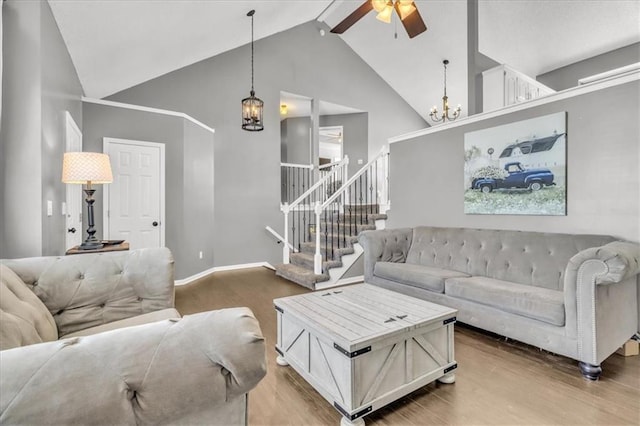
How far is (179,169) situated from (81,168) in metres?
2.22

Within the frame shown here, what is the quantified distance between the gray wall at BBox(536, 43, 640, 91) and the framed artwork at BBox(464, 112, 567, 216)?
3.75m

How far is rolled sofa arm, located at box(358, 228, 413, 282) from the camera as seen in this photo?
145 inches

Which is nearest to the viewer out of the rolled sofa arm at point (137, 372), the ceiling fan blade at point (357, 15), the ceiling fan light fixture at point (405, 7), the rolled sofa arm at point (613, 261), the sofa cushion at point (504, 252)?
the rolled sofa arm at point (137, 372)

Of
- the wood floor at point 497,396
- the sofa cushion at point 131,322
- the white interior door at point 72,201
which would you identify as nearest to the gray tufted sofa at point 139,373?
the sofa cushion at point 131,322

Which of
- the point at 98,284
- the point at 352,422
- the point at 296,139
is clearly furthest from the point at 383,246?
the point at 296,139

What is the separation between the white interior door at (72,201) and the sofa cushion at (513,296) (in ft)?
12.5

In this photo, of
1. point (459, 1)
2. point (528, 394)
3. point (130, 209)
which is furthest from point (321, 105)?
point (528, 394)

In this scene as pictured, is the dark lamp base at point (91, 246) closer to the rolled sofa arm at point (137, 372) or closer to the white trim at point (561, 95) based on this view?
the rolled sofa arm at point (137, 372)

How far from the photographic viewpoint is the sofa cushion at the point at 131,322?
159 cm

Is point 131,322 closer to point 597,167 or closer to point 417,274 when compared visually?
point 417,274

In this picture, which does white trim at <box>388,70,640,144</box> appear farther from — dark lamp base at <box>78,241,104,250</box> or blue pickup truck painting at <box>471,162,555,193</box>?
dark lamp base at <box>78,241,104,250</box>

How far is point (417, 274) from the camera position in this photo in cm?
318

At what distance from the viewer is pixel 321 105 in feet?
23.4

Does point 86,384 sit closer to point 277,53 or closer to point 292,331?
point 292,331
